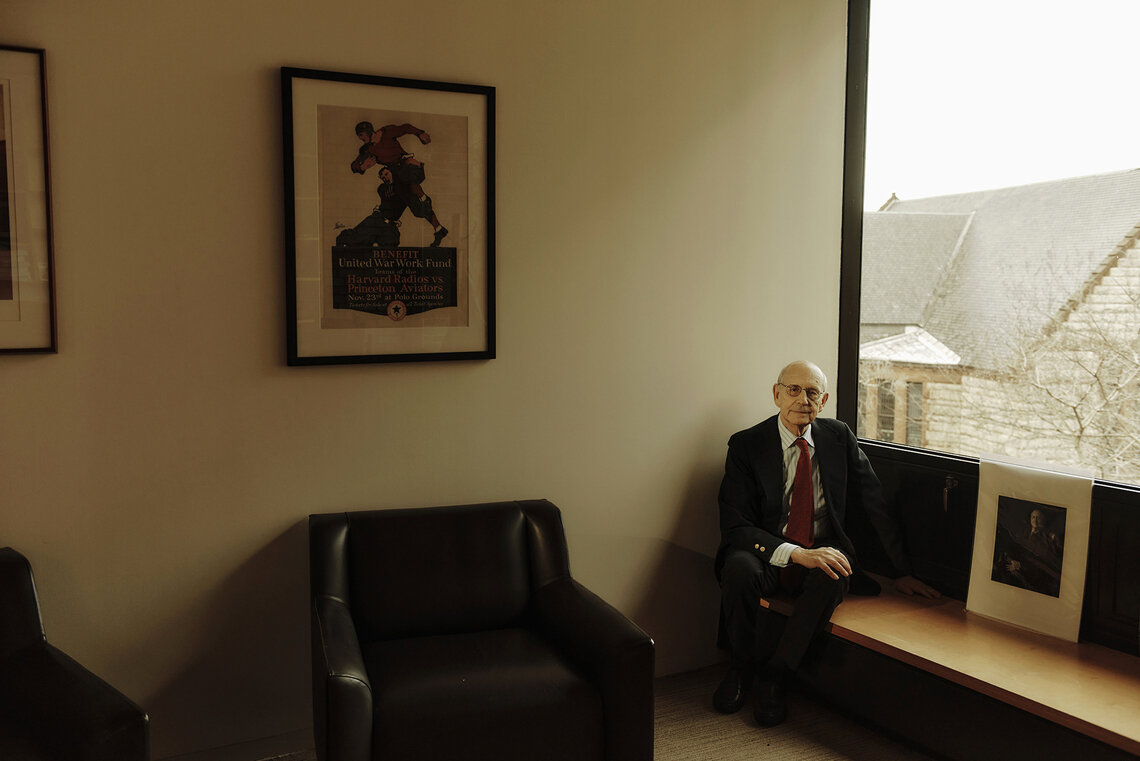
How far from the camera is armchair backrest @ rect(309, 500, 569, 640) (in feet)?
8.22

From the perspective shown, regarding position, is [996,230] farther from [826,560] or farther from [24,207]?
[24,207]

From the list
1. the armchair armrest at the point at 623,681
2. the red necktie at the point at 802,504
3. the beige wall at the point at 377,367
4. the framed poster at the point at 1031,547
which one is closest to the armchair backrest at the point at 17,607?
the beige wall at the point at 377,367

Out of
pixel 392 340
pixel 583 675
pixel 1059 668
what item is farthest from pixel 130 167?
pixel 1059 668

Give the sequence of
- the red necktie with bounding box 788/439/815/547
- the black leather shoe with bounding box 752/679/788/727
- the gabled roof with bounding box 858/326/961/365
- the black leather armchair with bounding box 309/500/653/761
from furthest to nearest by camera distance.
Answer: the gabled roof with bounding box 858/326/961/365, the red necktie with bounding box 788/439/815/547, the black leather shoe with bounding box 752/679/788/727, the black leather armchair with bounding box 309/500/653/761

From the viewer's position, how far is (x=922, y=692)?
260 cm

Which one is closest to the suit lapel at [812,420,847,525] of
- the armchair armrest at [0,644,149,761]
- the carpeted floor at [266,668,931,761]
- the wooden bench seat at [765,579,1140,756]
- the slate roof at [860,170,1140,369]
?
the wooden bench seat at [765,579,1140,756]

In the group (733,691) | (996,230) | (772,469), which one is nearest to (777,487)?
(772,469)

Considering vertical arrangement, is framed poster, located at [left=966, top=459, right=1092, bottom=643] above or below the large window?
below

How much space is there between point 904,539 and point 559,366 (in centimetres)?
149

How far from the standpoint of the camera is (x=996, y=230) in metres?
3.03

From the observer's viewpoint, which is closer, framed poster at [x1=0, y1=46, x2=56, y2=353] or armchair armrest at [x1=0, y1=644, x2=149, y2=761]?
armchair armrest at [x1=0, y1=644, x2=149, y2=761]

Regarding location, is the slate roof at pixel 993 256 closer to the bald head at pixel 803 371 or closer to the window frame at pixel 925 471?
the window frame at pixel 925 471

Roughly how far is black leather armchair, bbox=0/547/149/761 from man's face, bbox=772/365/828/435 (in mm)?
2247

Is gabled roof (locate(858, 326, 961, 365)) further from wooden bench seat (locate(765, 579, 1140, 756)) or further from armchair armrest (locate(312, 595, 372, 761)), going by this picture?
armchair armrest (locate(312, 595, 372, 761))
